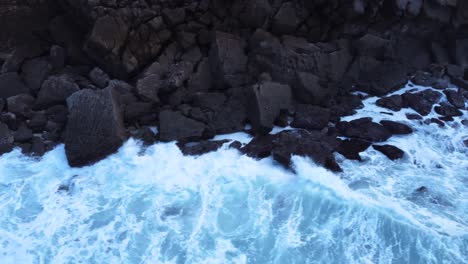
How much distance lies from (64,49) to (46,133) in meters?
2.64

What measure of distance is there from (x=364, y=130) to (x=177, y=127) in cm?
462

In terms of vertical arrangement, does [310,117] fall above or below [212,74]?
below

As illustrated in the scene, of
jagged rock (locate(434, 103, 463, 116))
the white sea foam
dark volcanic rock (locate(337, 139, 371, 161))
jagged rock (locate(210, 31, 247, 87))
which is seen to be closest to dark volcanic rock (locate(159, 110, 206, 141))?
the white sea foam

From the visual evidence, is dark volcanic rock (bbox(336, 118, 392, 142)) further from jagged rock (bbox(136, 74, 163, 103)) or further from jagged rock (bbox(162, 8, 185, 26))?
jagged rock (bbox(162, 8, 185, 26))

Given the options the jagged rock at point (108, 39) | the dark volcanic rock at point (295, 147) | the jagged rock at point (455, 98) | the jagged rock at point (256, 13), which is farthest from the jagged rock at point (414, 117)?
the jagged rock at point (108, 39)

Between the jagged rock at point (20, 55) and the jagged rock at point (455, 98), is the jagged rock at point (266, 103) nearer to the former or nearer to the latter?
the jagged rock at point (455, 98)

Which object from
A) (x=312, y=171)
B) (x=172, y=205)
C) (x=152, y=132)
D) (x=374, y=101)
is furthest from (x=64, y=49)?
(x=374, y=101)

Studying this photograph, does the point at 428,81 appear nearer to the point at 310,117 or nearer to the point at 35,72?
the point at 310,117

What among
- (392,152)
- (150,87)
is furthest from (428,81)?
(150,87)

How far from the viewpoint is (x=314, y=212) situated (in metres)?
8.52

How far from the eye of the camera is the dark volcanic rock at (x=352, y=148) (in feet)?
32.6

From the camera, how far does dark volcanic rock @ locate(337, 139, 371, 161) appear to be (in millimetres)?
9922

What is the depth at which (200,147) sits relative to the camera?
32.6 feet

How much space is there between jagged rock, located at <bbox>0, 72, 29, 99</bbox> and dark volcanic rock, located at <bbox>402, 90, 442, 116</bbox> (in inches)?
407
